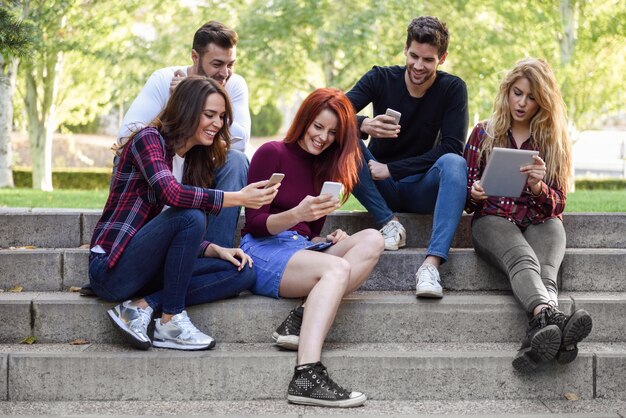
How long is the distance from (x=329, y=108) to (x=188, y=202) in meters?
0.95

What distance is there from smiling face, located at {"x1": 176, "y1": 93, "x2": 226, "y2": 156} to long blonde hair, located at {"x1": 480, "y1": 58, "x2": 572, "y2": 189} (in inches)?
63.5

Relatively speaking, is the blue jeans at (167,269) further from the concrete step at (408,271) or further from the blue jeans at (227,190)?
the concrete step at (408,271)

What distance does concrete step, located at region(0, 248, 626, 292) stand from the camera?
17.3 ft

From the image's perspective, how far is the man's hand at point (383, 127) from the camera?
537cm

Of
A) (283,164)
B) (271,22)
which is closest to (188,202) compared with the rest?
(283,164)

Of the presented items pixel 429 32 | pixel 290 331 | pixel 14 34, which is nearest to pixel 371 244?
pixel 290 331

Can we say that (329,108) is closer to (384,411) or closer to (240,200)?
(240,200)

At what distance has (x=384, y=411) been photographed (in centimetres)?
421

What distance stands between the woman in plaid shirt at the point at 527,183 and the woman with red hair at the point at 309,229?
72 cm

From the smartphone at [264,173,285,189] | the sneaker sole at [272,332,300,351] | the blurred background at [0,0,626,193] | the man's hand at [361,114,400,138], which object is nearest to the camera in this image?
the smartphone at [264,173,285,189]

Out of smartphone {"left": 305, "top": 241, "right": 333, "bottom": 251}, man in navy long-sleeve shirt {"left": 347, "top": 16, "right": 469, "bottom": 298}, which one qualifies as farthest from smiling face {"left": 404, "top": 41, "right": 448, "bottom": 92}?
smartphone {"left": 305, "top": 241, "right": 333, "bottom": 251}

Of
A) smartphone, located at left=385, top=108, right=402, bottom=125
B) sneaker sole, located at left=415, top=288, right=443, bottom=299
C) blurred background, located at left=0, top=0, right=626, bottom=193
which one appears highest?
blurred background, located at left=0, top=0, right=626, bottom=193

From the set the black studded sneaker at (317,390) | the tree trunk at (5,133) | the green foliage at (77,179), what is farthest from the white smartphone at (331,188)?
the green foliage at (77,179)

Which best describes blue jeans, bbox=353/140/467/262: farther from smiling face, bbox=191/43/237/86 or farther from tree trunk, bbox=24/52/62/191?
tree trunk, bbox=24/52/62/191
